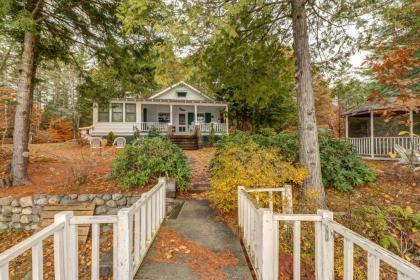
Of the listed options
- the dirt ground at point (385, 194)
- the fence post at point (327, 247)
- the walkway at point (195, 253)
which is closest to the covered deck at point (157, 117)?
the dirt ground at point (385, 194)

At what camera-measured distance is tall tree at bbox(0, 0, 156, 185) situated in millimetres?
6590

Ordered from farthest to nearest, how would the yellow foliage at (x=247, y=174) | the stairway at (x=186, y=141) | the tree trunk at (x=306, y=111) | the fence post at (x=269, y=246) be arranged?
the stairway at (x=186, y=141), the tree trunk at (x=306, y=111), the yellow foliage at (x=247, y=174), the fence post at (x=269, y=246)

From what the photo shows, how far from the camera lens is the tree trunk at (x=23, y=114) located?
21.7 feet

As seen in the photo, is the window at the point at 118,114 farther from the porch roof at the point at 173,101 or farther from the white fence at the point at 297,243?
the white fence at the point at 297,243

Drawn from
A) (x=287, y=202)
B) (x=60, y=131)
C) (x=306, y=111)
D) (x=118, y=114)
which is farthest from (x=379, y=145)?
(x=60, y=131)

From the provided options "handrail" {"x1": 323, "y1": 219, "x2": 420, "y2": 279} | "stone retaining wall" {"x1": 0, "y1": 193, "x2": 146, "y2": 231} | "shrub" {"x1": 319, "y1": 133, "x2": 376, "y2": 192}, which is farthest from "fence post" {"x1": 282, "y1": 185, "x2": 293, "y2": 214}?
"stone retaining wall" {"x1": 0, "y1": 193, "x2": 146, "y2": 231}

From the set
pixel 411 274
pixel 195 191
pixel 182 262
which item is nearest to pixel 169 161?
pixel 195 191

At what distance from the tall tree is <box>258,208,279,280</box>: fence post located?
647 centimetres

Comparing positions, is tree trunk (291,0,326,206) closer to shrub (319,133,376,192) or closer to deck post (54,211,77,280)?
shrub (319,133,376,192)

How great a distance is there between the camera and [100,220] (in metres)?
2.42

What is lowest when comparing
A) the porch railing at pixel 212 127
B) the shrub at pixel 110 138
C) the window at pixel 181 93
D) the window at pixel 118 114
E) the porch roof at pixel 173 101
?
the shrub at pixel 110 138

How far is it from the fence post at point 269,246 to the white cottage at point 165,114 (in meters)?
14.1

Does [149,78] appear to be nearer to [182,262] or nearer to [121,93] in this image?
[121,93]

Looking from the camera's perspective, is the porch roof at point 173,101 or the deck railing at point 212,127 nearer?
the porch roof at point 173,101
